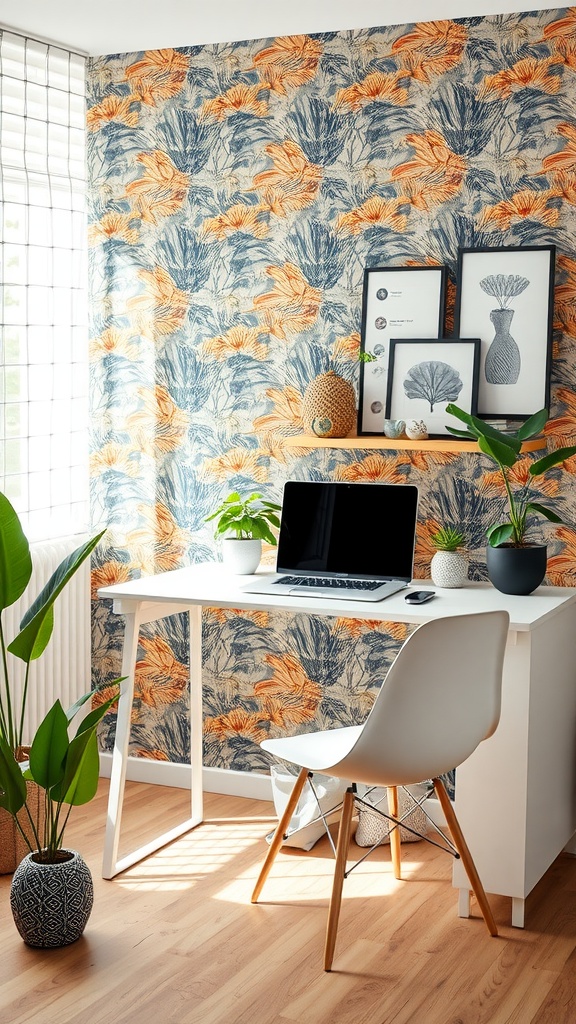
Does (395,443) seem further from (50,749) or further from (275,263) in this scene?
(50,749)

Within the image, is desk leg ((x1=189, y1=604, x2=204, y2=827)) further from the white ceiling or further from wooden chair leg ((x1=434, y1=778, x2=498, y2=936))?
the white ceiling

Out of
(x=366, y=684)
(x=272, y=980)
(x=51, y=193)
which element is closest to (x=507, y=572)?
(x=366, y=684)

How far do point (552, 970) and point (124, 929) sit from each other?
1.05 meters

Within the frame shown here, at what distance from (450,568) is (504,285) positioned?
85 cm

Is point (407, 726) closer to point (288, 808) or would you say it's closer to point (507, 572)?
point (288, 808)

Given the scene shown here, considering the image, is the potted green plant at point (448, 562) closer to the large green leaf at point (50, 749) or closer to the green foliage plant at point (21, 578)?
the green foliage plant at point (21, 578)

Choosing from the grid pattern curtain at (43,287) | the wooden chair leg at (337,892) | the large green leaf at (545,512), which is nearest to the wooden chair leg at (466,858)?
the wooden chair leg at (337,892)

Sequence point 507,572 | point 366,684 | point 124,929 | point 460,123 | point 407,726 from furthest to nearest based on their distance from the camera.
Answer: point 366,684, point 460,123, point 507,572, point 124,929, point 407,726

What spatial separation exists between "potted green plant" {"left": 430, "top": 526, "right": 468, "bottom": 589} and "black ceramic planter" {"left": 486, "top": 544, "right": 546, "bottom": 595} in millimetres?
137

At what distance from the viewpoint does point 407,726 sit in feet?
8.65

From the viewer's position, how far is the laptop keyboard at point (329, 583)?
327 centimetres

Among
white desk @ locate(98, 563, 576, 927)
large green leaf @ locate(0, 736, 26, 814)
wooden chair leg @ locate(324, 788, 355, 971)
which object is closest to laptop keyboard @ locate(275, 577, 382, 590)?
white desk @ locate(98, 563, 576, 927)

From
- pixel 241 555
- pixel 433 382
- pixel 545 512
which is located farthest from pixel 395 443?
pixel 241 555

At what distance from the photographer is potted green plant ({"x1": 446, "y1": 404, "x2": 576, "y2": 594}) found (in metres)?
3.09
